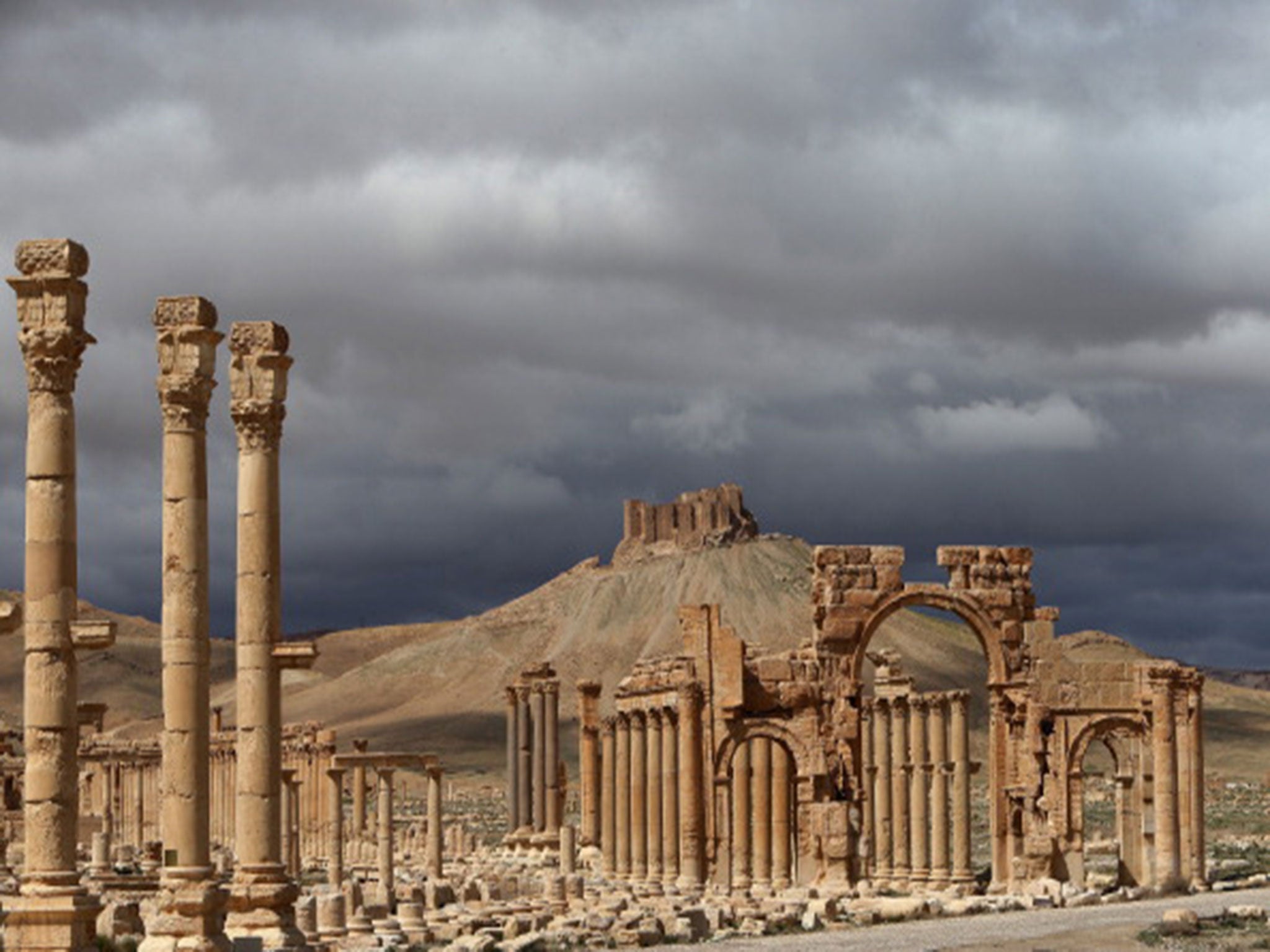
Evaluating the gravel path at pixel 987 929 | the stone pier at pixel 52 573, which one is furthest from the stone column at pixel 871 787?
the stone pier at pixel 52 573

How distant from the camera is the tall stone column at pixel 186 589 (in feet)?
86.4

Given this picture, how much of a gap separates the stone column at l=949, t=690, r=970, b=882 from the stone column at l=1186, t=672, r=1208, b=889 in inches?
214

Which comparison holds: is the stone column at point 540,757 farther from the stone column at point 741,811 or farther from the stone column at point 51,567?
the stone column at point 51,567

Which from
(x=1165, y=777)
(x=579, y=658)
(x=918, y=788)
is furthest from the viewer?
(x=579, y=658)

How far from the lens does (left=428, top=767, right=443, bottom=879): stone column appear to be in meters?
51.1

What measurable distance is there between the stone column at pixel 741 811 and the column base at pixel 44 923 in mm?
30073

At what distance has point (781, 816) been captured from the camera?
5153cm

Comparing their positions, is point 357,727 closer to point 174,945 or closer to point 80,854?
Answer: point 80,854

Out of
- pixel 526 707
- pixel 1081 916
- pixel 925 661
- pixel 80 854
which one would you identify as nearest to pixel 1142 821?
pixel 1081 916

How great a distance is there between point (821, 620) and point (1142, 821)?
7.72 m

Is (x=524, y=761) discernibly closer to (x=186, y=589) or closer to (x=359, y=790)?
(x=359, y=790)

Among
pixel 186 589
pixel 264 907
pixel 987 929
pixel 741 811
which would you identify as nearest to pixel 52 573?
pixel 186 589

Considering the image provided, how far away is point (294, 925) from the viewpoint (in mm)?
28016

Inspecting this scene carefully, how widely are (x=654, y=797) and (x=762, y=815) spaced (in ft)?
7.89
